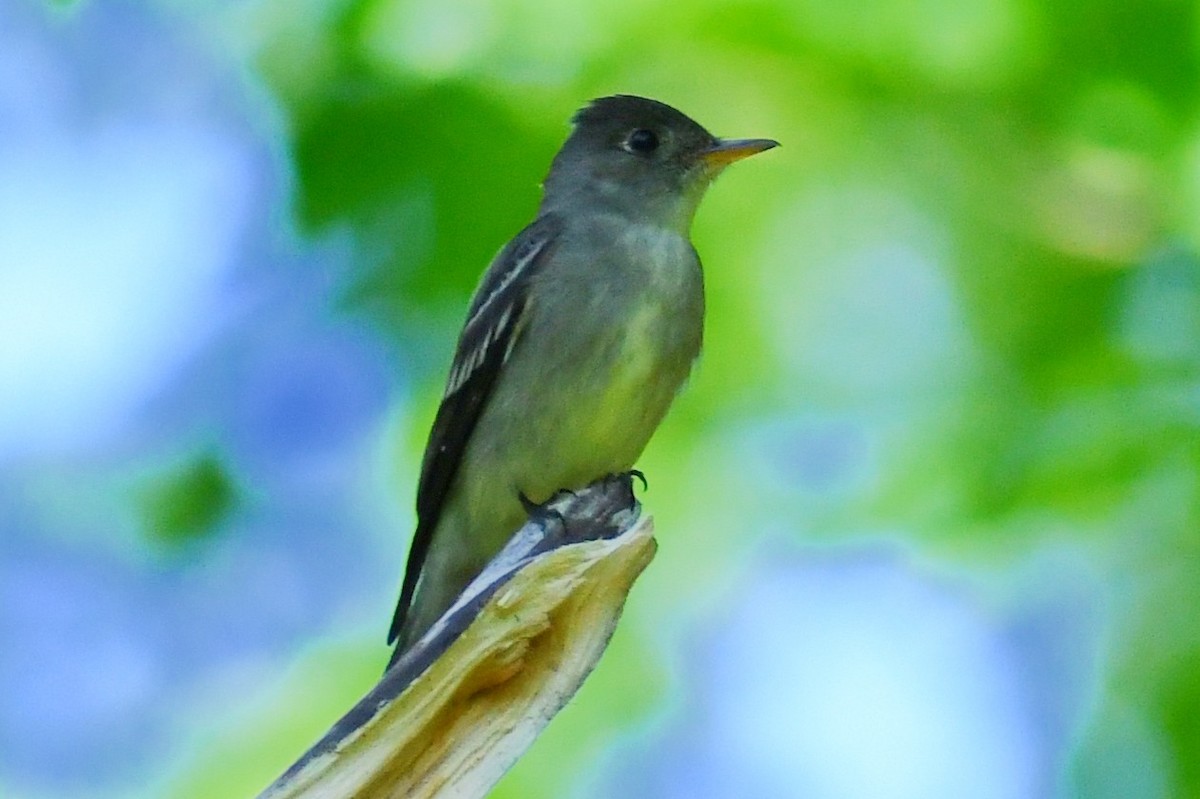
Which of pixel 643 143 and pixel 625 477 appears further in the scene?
pixel 643 143

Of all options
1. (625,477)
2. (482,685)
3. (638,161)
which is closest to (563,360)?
A: (625,477)

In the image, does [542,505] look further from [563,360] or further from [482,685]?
[482,685]

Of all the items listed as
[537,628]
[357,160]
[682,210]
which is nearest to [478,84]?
[357,160]

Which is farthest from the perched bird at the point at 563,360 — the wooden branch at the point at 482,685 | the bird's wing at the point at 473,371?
the wooden branch at the point at 482,685

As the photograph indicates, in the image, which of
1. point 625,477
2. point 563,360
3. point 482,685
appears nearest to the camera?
point 482,685

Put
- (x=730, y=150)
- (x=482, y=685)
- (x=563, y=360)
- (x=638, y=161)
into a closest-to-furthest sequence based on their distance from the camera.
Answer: (x=482, y=685), (x=563, y=360), (x=730, y=150), (x=638, y=161)

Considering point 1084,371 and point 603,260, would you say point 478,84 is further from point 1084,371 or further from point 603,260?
point 1084,371

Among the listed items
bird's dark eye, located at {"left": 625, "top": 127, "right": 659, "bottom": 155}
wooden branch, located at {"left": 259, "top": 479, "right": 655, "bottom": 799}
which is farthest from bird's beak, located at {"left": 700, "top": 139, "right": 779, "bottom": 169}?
wooden branch, located at {"left": 259, "top": 479, "right": 655, "bottom": 799}

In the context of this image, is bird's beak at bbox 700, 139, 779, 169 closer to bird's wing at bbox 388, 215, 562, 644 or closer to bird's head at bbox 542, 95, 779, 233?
bird's head at bbox 542, 95, 779, 233
